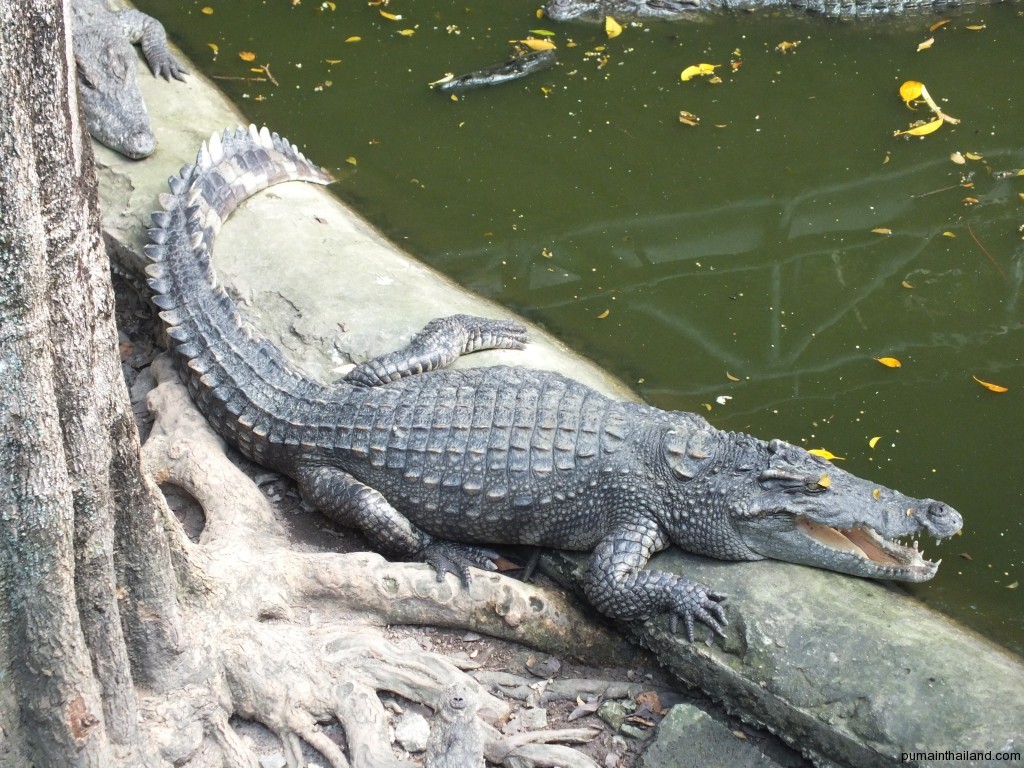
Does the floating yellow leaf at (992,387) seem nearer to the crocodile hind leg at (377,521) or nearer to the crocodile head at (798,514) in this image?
the crocodile head at (798,514)

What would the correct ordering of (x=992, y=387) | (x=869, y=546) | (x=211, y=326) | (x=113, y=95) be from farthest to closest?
1. (x=113, y=95)
2. (x=992, y=387)
3. (x=211, y=326)
4. (x=869, y=546)

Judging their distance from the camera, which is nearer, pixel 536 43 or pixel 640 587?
pixel 640 587

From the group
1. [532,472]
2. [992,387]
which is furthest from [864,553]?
[992,387]

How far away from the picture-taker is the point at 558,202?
22.6 feet

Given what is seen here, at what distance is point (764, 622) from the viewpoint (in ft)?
13.2

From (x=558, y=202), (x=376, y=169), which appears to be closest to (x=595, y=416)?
(x=558, y=202)

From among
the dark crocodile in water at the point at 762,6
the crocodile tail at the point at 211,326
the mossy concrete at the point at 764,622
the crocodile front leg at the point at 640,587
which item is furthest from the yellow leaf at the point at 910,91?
the crocodile tail at the point at 211,326

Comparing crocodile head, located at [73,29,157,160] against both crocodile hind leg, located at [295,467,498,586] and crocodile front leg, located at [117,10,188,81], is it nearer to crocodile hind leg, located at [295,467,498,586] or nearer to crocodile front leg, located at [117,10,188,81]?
crocodile front leg, located at [117,10,188,81]

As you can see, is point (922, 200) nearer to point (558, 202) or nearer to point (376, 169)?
point (558, 202)

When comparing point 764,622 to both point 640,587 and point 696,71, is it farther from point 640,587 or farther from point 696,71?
point 696,71

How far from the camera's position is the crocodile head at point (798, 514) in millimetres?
A: 4234

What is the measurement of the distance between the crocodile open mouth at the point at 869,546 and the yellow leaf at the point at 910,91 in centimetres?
424

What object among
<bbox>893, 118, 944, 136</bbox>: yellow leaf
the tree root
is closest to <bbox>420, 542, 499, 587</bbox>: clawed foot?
the tree root

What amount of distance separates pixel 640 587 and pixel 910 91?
499cm
